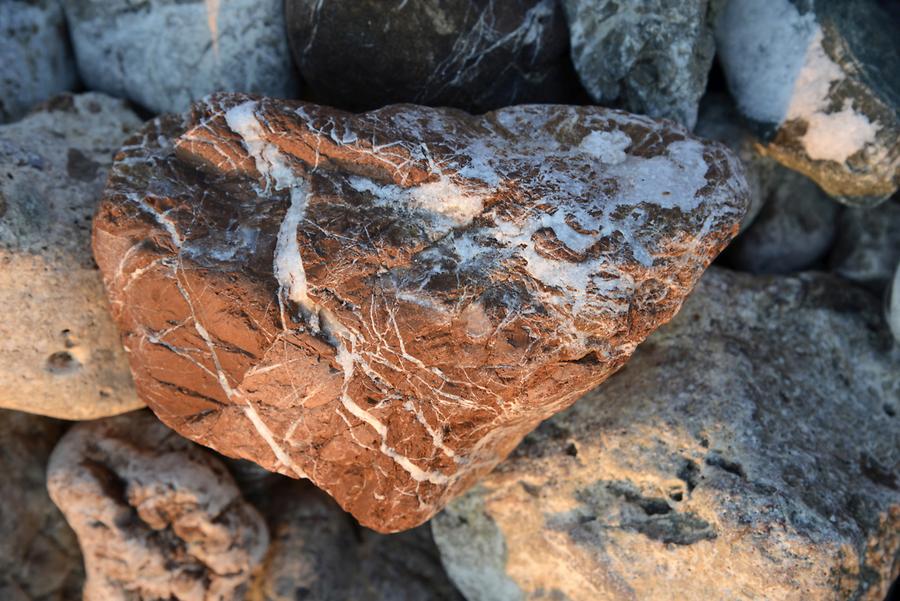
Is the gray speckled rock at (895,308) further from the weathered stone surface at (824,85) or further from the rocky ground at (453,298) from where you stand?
the weathered stone surface at (824,85)

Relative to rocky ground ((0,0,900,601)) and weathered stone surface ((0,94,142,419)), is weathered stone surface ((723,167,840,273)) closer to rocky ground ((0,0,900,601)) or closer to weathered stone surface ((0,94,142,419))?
rocky ground ((0,0,900,601))

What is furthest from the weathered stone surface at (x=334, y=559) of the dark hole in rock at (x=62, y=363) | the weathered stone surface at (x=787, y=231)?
the weathered stone surface at (x=787, y=231)

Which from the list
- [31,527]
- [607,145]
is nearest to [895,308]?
[607,145]

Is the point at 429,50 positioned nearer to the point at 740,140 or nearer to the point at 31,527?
the point at 740,140

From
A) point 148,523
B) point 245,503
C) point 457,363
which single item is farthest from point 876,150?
point 148,523

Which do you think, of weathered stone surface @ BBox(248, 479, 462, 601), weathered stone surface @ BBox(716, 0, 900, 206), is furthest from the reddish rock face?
weathered stone surface @ BBox(248, 479, 462, 601)
